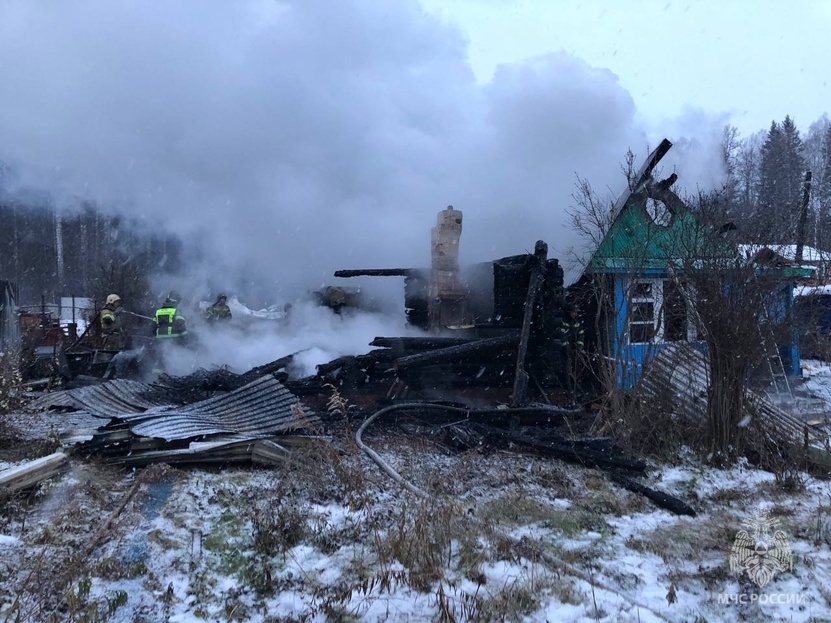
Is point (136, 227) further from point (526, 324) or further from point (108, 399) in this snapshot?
point (526, 324)

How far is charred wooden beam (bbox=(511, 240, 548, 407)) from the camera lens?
319 inches

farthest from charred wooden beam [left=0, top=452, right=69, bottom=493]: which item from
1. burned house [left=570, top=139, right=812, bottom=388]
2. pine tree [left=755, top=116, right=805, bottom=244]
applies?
pine tree [left=755, top=116, right=805, bottom=244]

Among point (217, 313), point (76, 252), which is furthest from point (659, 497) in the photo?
point (76, 252)

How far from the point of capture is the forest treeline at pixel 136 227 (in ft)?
28.7

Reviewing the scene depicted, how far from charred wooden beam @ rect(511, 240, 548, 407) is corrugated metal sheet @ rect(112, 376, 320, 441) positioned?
3.03 metres

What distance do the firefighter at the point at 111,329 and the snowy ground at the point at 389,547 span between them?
6.17m

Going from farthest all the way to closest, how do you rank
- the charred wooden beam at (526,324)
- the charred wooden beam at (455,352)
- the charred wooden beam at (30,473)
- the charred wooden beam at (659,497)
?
the charred wooden beam at (455,352) < the charred wooden beam at (526,324) < the charred wooden beam at (659,497) < the charred wooden beam at (30,473)

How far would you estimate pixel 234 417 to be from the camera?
6703mm

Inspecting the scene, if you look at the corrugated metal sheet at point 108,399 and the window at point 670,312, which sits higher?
the window at point 670,312

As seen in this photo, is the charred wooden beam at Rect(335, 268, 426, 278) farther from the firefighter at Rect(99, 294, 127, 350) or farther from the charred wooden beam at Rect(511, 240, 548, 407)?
the firefighter at Rect(99, 294, 127, 350)

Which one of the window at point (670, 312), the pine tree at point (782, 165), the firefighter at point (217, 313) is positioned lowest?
the firefighter at point (217, 313)

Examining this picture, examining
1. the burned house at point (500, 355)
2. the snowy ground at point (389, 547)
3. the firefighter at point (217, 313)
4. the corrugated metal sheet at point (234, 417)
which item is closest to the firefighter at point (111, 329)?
the firefighter at point (217, 313)

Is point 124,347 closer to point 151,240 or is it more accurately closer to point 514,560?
point 151,240

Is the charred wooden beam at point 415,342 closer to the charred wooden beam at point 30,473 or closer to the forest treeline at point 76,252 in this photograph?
the charred wooden beam at point 30,473
